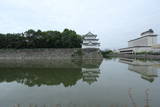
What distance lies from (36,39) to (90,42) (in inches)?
495

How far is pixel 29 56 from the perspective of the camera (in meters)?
32.2

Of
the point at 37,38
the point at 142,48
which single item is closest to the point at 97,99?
the point at 37,38

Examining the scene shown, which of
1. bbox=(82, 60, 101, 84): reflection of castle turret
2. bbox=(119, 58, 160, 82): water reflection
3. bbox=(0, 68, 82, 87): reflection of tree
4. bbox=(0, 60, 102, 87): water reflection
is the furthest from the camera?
bbox=(119, 58, 160, 82): water reflection

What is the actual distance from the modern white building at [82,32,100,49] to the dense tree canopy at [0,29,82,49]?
338cm

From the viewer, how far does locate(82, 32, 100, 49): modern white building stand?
33.5 meters

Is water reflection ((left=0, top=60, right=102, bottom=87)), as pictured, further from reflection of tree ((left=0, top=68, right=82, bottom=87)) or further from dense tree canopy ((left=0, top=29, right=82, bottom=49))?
dense tree canopy ((left=0, top=29, right=82, bottom=49))

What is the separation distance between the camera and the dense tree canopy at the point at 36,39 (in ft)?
103

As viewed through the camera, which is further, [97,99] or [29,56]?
[29,56]

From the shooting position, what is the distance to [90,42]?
112 feet

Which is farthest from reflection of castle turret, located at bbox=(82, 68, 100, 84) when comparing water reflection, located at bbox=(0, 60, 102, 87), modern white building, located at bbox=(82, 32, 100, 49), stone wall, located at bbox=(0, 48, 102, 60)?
modern white building, located at bbox=(82, 32, 100, 49)

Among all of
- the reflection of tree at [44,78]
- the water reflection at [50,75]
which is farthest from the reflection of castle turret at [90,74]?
the reflection of tree at [44,78]

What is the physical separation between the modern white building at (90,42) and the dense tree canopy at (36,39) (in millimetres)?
3384

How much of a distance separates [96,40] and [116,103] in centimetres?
3039

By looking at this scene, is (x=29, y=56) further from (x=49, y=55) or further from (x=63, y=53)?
(x=63, y=53)
